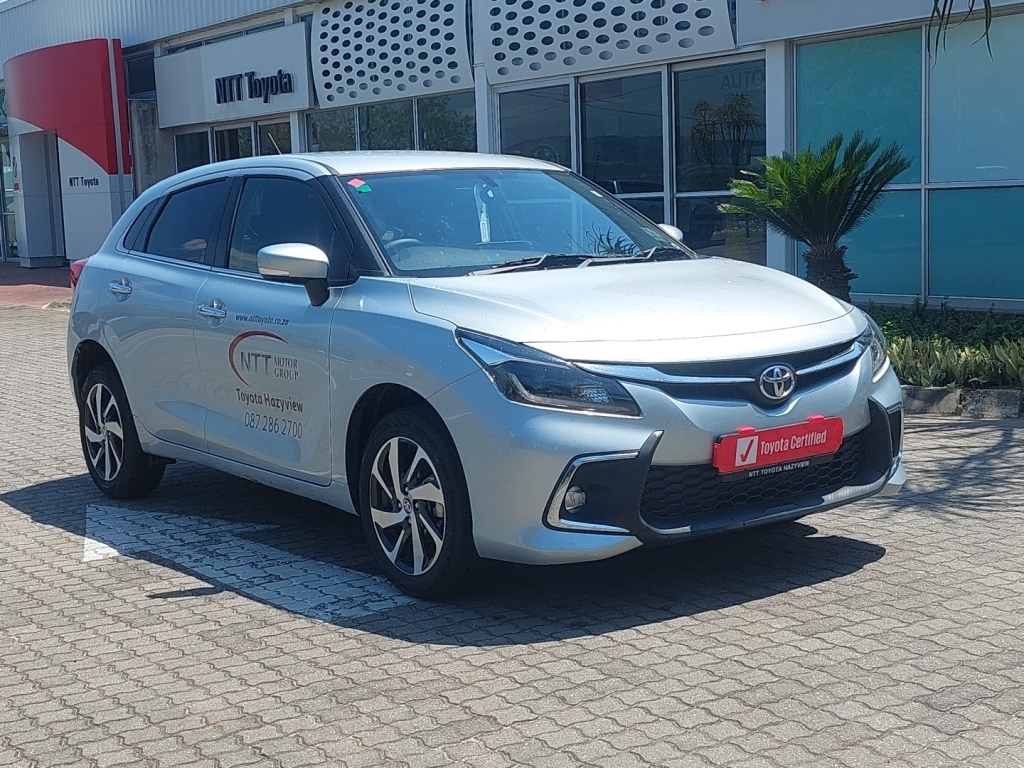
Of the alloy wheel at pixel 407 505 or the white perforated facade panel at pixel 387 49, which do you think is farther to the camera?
the white perforated facade panel at pixel 387 49

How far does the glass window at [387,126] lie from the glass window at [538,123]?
2425 millimetres

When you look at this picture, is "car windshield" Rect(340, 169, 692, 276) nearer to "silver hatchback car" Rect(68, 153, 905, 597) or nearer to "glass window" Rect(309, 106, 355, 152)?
"silver hatchback car" Rect(68, 153, 905, 597)

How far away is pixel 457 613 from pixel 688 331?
137 cm

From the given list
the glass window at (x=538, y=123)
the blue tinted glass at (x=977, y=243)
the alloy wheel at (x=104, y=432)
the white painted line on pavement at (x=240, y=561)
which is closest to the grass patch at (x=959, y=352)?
the blue tinted glass at (x=977, y=243)

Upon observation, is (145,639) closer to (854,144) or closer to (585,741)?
(585,741)

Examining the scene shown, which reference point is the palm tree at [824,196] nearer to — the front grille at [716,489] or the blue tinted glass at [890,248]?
the blue tinted glass at [890,248]

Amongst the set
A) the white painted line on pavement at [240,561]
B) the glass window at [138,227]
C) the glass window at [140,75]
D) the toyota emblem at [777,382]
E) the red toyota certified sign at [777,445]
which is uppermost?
the glass window at [140,75]

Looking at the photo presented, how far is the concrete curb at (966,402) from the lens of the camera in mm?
8844

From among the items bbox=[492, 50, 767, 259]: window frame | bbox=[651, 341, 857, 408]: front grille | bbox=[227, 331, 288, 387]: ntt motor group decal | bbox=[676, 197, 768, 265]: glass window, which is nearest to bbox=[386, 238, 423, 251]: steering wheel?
bbox=[227, 331, 288, 387]: ntt motor group decal

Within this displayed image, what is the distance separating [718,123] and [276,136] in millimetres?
10623

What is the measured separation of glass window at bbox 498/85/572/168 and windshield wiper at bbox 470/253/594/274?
37.4 ft

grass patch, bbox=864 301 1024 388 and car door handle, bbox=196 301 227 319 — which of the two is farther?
grass patch, bbox=864 301 1024 388

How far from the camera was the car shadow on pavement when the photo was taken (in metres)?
4.94

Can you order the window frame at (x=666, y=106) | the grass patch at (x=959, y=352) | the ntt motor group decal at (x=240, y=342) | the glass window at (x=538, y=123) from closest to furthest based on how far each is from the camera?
the ntt motor group decal at (x=240, y=342) → the grass patch at (x=959, y=352) → the window frame at (x=666, y=106) → the glass window at (x=538, y=123)
